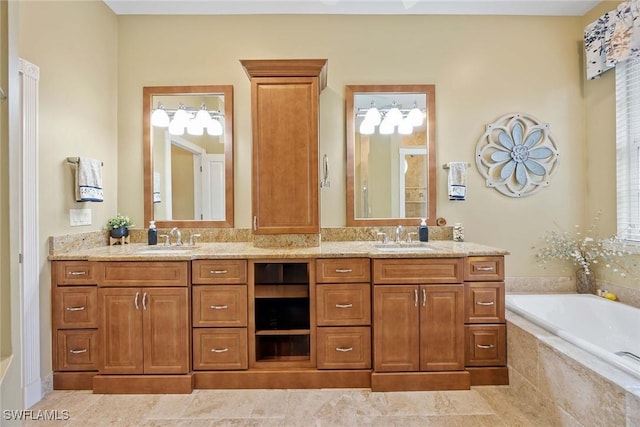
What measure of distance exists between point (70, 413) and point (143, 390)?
39 centimetres

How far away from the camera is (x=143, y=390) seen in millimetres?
2188

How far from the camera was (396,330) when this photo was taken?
7.29 feet

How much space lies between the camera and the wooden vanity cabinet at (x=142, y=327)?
85.9 inches

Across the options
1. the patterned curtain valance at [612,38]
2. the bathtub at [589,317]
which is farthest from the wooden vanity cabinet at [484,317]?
the patterned curtain valance at [612,38]

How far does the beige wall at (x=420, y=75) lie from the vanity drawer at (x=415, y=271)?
76cm

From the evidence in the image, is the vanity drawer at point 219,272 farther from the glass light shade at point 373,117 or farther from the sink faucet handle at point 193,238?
the glass light shade at point 373,117

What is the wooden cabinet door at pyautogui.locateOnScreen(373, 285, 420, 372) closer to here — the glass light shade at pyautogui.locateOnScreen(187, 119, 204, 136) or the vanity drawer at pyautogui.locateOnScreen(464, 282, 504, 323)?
the vanity drawer at pyautogui.locateOnScreen(464, 282, 504, 323)

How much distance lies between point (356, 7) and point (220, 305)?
8.58 feet

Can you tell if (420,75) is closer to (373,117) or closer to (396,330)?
(373,117)

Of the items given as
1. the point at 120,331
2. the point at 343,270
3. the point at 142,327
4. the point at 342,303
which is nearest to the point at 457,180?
the point at 343,270

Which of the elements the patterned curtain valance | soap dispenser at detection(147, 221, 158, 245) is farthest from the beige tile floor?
the patterned curtain valance

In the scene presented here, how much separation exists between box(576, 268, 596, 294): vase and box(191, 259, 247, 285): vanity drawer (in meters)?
2.77

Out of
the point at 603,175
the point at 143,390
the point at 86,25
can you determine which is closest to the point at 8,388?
the point at 143,390

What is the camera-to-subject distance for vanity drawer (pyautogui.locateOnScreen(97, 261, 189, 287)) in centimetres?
219
